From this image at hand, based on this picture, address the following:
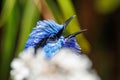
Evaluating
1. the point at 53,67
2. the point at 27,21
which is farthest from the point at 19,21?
the point at 53,67

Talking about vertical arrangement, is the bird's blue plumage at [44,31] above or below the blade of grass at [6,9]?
below

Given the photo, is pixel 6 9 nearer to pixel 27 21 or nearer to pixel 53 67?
pixel 27 21

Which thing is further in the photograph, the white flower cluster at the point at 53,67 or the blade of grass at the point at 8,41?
the blade of grass at the point at 8,41

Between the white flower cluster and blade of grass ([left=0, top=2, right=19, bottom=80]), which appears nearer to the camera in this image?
the white flower cluster

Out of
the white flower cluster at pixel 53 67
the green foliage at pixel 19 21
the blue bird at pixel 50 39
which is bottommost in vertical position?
the white flower cluster at pixel 53 67
